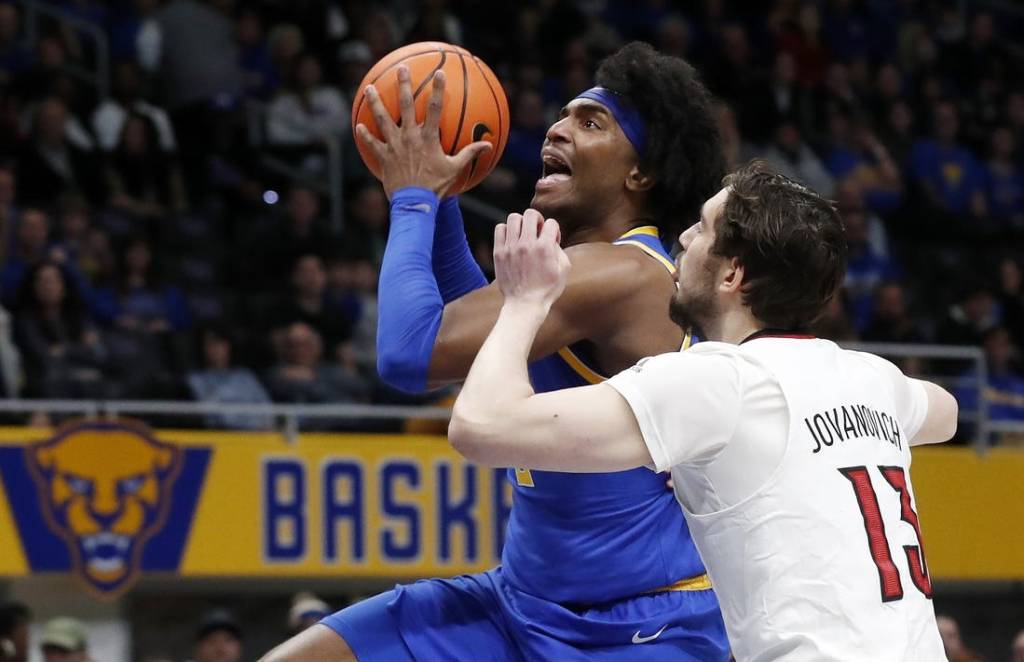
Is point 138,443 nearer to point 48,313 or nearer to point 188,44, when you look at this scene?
point 48,313

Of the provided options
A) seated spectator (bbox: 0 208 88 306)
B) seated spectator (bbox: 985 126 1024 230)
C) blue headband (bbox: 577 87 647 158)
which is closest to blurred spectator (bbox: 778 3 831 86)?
seated spectator (bbox: 985 126 1024 230)

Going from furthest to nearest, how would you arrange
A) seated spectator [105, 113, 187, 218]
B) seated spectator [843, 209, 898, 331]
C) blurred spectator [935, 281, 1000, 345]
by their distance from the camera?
seated spectator [843, 209, 898, 331]
blurred spectator [935, 281, 1000, 345]
seated spectator [105, 113, 187, 218]

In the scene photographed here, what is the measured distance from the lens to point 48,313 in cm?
927

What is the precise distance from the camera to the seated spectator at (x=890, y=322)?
1165cm

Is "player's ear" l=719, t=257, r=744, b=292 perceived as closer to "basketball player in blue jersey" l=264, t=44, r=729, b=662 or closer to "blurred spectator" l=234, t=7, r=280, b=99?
"basketball player in blue jersey" l=264, t=44, r=729, b=662

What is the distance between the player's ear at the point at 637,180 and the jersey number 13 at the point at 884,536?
4.30ft

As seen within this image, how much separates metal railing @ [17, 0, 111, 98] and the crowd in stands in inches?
2.9

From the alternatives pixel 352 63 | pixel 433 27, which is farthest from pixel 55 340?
pixel 433 27

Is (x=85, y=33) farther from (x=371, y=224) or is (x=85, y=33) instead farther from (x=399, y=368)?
(x=399, y=368)

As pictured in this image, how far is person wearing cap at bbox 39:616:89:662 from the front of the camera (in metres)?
8.00

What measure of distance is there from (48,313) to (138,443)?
3.00 ft

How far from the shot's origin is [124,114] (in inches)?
450

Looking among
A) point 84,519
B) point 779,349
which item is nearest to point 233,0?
point 84,519

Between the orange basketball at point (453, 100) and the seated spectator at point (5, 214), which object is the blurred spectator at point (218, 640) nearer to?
the seated spectator at point (5, 214)
